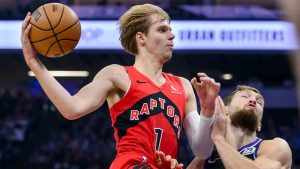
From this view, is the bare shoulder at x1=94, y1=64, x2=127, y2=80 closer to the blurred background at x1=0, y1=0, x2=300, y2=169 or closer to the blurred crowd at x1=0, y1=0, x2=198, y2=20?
the blurred background at x1=0, y1=0, x2=300, y2=169

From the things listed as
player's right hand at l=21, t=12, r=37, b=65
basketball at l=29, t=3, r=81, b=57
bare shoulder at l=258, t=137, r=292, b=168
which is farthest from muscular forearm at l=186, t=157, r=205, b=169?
player's right hand at l=21, t=12, r=37, b=65

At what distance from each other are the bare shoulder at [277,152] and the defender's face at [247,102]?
193 millimetres

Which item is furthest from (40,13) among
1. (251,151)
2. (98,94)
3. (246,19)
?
(246,19)

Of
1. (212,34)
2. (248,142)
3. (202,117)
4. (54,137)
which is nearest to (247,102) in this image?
(248,142)

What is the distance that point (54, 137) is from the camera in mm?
13898

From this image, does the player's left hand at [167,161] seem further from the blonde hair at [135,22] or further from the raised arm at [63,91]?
the blonde hair at [135,22]

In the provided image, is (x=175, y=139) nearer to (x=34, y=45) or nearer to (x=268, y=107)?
(x=34, y=45)

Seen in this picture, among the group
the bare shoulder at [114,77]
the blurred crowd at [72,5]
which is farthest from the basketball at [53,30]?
the blurred crowd at [72,5]

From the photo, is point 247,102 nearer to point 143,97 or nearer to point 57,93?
point 143,97

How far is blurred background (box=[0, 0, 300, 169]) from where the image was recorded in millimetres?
11484

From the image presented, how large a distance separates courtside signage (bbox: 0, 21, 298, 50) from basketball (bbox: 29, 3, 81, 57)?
7664 mm

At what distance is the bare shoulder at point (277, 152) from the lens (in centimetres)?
414

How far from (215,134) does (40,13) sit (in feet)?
4.16

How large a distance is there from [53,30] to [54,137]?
10.5m
